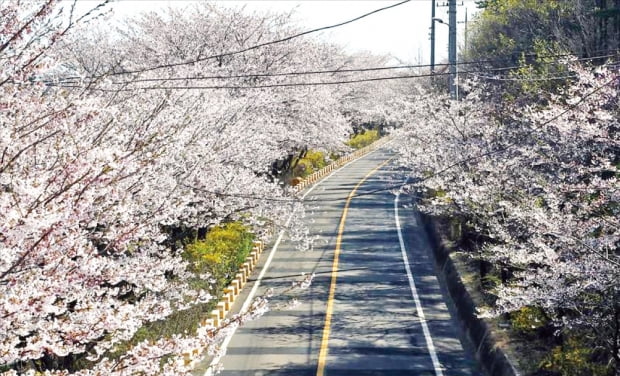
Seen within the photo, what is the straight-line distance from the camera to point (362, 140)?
266ft

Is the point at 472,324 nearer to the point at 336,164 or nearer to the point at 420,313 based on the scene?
the point at 420,313

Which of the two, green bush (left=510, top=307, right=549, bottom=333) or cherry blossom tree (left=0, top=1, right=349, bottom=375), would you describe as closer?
cherry blossom tree (left=0, top=1, right=349, bottom=375)

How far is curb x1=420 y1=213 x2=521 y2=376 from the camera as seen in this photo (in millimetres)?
15875

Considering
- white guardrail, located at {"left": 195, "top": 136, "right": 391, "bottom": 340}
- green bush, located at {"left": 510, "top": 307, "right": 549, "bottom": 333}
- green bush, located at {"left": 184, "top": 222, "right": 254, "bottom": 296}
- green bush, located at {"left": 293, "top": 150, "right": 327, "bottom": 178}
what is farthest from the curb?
green bush, located at {"left": 293, "top": 150, "right": 327, "bottom": 178}

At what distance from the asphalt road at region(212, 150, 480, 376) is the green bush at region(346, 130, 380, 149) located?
1693 inches

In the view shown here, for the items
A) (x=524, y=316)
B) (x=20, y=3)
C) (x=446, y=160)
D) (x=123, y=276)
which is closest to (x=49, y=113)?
(x=20, y=3)

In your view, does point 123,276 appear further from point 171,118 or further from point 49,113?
point 171,118

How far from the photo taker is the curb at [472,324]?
15.9m

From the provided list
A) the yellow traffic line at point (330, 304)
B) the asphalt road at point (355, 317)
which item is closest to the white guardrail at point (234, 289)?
the asphalt road at point (355, 317)

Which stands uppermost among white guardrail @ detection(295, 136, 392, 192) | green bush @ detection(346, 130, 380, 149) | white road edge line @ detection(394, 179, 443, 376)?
green bush @ detection(346, 130, 380, 149)

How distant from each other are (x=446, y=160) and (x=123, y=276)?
1884cm

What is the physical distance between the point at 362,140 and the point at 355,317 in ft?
201

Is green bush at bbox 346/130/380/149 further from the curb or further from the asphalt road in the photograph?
the curb

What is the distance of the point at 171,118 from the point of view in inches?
519
